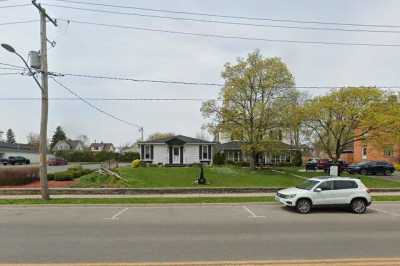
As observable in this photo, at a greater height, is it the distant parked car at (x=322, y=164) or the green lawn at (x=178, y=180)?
the distant parked car at (x=322, y=164)

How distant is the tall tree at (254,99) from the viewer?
37344mm

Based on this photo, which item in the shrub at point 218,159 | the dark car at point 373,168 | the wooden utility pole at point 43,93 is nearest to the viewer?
the wooden utility pole at point 43,93

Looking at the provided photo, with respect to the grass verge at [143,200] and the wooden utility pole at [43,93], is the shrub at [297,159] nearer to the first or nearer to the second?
the grass verge at [143,200]

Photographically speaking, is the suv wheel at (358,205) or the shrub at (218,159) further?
the shrub at (218,159)

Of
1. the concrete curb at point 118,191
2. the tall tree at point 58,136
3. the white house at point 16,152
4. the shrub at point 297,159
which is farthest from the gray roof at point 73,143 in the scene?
the concrete curb at point 118,191

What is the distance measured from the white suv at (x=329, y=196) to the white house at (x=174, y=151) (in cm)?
3451

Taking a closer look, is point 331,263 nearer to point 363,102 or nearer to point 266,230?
point 266,230

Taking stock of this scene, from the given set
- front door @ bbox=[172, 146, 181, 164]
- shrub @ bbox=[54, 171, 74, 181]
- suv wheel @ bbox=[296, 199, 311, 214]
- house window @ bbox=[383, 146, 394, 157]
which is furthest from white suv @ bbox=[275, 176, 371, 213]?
front door @ bbox=[172, 146, 181, 164]

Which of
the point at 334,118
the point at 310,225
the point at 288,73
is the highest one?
the point at 288,73

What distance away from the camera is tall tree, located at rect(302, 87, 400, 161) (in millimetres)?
34625

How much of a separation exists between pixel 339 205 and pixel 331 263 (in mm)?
9604

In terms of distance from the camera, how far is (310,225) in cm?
1267

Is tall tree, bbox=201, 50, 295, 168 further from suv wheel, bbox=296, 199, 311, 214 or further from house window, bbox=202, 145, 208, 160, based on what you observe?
suv wheel, bbox=296, 199, 311, 214

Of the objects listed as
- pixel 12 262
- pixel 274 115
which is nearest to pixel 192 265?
pixel 12 262
